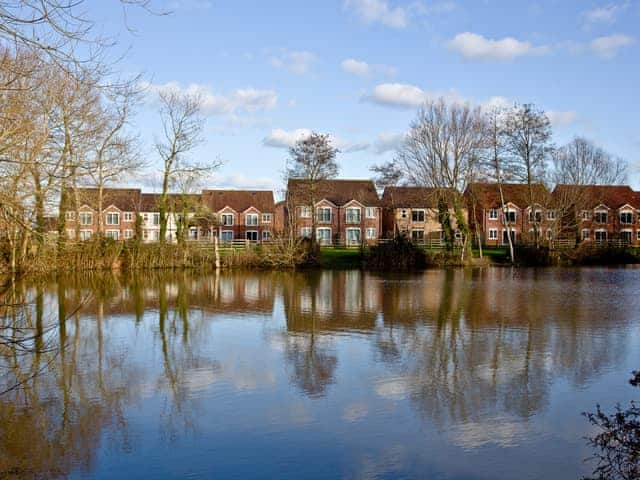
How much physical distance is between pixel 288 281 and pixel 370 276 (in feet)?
16.9

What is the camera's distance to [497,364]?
1088 centimetres

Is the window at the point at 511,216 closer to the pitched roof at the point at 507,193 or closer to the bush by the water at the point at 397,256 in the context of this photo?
the pitched roof at the point at 507,193

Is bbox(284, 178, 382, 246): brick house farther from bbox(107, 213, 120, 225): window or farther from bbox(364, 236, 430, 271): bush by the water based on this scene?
bbox(364, 236, 430, 271): bush by the water

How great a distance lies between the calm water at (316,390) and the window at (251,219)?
45726 millimetres

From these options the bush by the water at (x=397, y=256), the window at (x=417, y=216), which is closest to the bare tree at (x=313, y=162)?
the bush by the water at (x=397, y=256)

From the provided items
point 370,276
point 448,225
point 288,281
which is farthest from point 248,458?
point 448,225

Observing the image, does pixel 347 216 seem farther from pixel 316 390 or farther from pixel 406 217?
pixel 316 390

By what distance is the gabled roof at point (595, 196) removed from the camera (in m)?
46.2

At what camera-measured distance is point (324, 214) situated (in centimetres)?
6159

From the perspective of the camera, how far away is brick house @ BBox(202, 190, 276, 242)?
64000mm

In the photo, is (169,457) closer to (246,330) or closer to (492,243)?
(246,330)

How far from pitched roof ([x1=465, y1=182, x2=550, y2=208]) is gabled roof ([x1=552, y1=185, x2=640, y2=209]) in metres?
1.38

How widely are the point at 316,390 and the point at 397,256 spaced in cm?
2851

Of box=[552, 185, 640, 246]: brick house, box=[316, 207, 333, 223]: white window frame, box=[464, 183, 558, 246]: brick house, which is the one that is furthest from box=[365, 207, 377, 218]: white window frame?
box=[552, 185, 640, 246]: brick house
